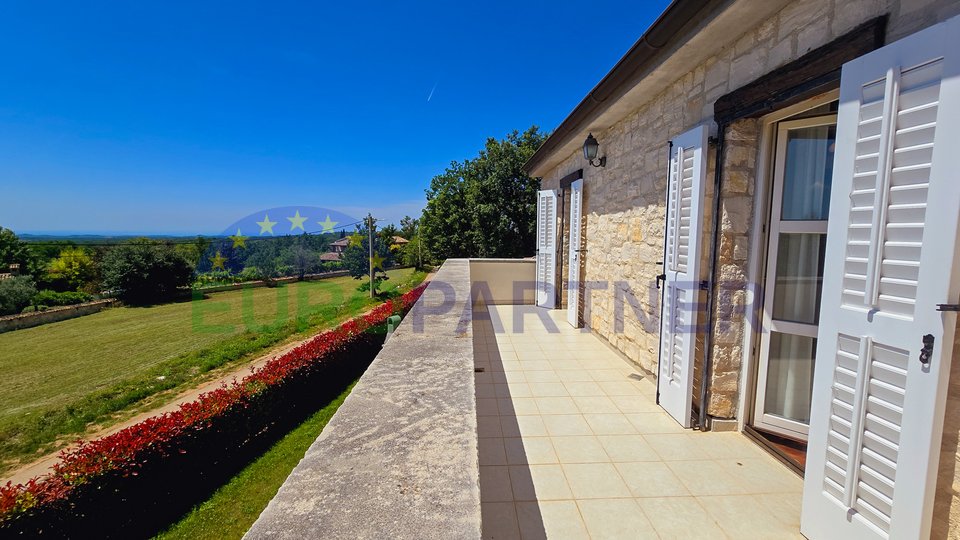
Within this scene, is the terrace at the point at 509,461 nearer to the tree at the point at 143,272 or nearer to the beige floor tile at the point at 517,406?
the beige floor tile at the point at 517,406

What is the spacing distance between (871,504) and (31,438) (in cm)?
960

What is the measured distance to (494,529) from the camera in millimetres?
1984

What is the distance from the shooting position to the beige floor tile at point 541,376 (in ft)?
13.3

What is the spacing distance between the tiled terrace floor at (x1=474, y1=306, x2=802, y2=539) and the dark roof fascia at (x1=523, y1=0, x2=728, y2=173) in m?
2.77

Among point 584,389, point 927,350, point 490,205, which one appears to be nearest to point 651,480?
point 584,389

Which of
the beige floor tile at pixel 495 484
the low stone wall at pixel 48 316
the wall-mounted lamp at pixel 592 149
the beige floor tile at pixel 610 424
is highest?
the wall-mounted lamp at pixel 592 149

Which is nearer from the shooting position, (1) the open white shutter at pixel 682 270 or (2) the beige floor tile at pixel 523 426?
(1) the open white shutter at pixel 682 270

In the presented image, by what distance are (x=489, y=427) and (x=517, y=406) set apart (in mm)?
460

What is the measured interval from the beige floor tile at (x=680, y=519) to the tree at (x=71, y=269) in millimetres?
35347

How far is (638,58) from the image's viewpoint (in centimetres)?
297

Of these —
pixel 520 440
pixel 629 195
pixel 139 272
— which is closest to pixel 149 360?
pixel 520 440

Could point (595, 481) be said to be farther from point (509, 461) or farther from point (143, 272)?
point (143, 272)

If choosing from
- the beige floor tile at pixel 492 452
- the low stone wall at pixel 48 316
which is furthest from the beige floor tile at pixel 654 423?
the low stone wall at pixel 48 316

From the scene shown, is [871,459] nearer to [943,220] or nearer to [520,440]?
[943,220]
